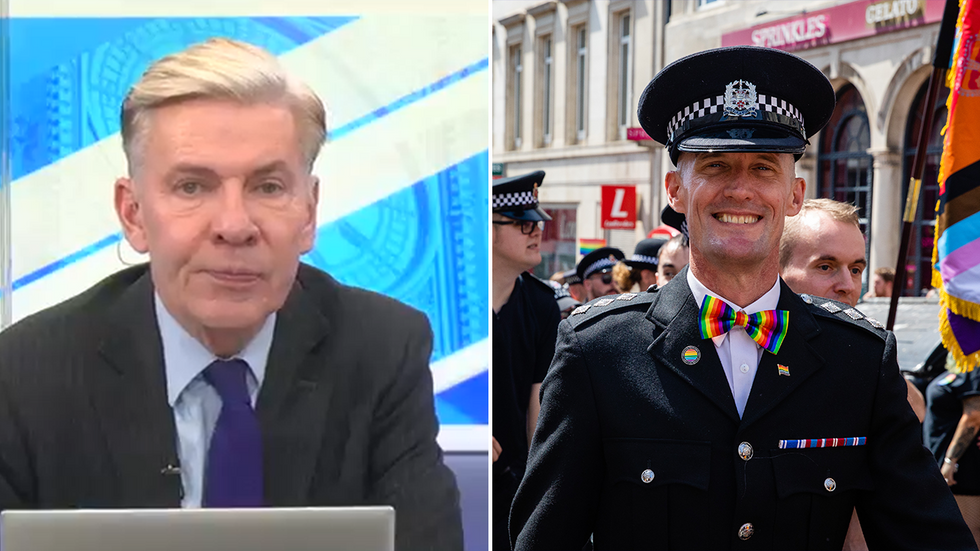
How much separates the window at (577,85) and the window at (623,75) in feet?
4.39

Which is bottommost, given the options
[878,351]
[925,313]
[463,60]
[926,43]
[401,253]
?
[925,313]

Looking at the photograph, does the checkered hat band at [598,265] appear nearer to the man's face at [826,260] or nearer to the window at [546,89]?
the man's face at [826,260]

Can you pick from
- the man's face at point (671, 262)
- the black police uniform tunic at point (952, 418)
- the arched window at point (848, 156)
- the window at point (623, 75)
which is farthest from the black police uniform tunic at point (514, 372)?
the window at point (623, 75)

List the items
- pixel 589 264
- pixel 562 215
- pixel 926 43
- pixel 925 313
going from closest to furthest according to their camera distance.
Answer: pixel 925 313
pixel 589 264
pixel 926 43
pixel 562 215

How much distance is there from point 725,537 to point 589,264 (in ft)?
23.0

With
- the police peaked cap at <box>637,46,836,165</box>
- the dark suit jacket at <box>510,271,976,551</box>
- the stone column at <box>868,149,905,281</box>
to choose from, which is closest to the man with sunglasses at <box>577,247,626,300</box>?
the police peaked cap at <box>637,46,836,165</box>

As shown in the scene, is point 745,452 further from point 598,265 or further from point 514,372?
point 598,265

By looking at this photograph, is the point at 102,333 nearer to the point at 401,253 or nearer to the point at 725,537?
the point at 401,253

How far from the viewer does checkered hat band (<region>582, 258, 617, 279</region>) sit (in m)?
8.83

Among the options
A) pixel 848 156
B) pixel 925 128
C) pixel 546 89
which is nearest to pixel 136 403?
pixel 925 128

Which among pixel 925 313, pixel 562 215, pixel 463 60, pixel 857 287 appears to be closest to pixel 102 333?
pixel 463 60

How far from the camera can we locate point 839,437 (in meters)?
2.01

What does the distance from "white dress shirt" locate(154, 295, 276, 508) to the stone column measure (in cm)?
1391

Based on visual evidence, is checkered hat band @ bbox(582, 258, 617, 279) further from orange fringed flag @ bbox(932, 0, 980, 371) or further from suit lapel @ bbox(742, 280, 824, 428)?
suit lapel @ bbox(742, 280, 824, 428)
